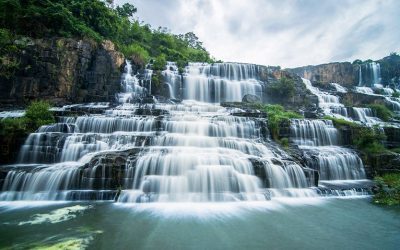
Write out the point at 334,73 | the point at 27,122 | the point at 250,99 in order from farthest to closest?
1. the point at 334,73
2. the point at 250,99
3. the point at 27,122

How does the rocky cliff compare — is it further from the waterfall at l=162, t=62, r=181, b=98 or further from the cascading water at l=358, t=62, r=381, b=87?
the waterfall at l=162, t=62, r=181, b=98

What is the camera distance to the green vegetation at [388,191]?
991 cm

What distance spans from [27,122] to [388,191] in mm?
16140

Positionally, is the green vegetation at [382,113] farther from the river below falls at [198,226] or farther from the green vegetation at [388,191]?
the river below falls at [198,226]

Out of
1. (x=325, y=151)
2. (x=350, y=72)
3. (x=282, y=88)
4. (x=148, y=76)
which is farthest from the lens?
(x=350, y=72)

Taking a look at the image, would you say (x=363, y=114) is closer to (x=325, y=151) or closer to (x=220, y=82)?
(x=325, y=151)

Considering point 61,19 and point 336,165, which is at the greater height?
point 61,19

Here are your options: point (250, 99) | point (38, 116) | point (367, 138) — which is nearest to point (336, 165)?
point (367, 138)

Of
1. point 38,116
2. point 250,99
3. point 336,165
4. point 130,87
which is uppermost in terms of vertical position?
point 130,87

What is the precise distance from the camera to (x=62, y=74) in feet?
65.8

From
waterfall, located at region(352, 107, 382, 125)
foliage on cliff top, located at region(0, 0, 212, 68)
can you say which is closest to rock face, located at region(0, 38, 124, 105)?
foliage on cliff top, located at region(0, 0, 212, 68)

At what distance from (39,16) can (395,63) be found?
45.2m

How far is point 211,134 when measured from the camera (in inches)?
586

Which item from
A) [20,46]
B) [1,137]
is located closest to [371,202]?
[1,137]
